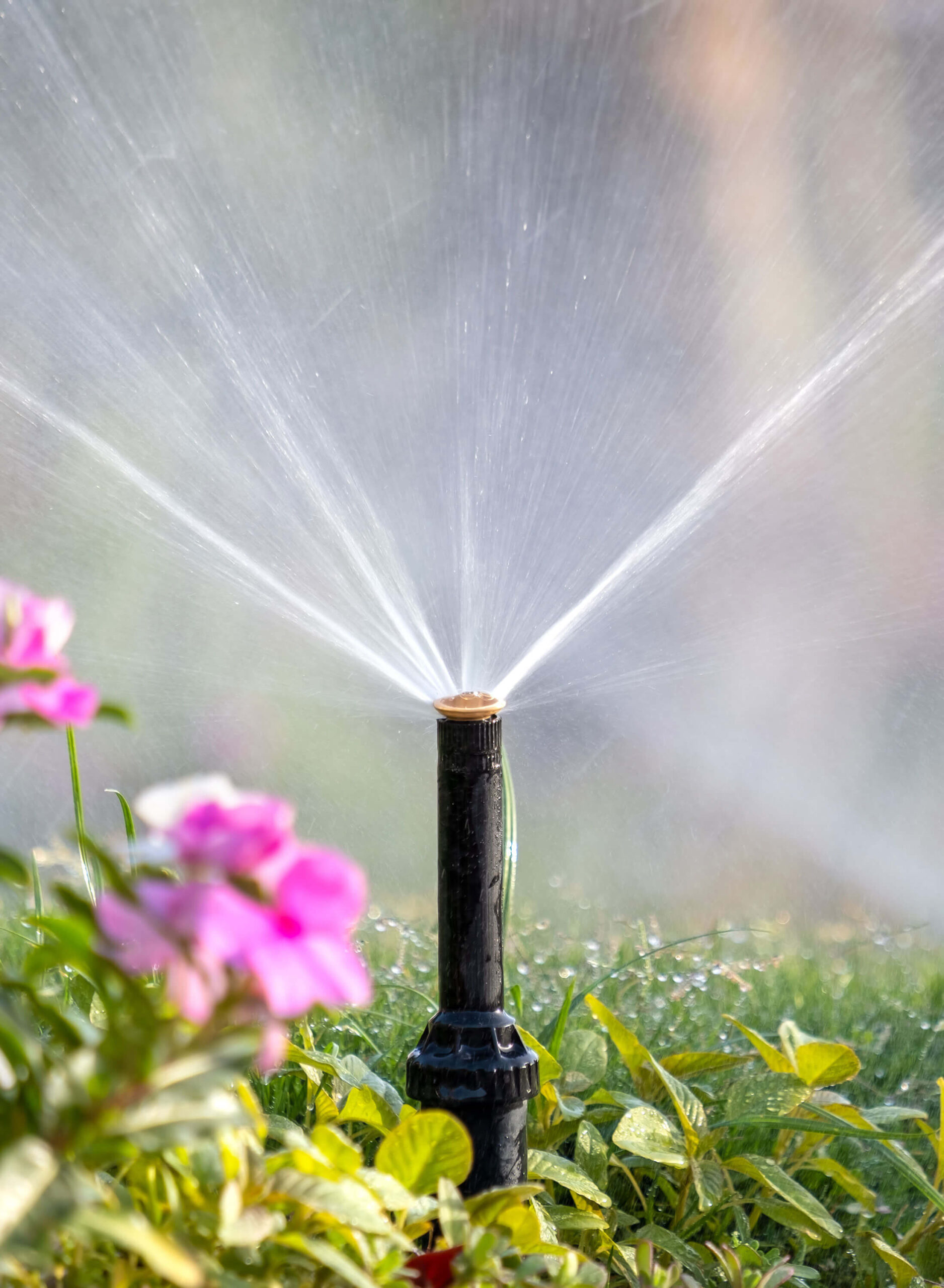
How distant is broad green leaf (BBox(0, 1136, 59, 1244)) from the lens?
48 cm

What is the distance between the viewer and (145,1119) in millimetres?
517

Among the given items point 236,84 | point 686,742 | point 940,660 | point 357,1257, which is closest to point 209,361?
point 236,84

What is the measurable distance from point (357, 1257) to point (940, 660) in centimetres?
286

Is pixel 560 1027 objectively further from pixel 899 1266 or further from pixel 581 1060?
pixel 899 1266

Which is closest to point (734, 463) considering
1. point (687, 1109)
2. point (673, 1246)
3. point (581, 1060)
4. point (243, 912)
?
point (581, 1060)

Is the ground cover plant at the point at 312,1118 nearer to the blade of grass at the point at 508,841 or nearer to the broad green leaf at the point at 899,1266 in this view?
the broad green leaf at the point at 899,1266

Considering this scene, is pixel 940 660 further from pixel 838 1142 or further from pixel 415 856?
pixel 838 1142

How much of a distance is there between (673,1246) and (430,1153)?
0.43 m

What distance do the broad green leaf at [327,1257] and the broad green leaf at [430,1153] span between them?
0.14 meters

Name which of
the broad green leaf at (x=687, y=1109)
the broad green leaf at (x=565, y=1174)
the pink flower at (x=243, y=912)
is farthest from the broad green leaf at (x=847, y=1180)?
the pink flower at (x=243, y=912)

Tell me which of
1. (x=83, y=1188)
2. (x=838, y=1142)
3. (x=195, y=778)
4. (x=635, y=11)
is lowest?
(x=838, y=1142)

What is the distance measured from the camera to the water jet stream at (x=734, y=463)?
1487 mm

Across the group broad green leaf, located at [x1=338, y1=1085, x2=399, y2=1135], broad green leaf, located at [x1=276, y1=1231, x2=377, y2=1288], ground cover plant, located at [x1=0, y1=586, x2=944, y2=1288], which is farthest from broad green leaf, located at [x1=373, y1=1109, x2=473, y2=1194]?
broad green leaf, located at [x1=338, y1=1085, x2=399, y2=1135]

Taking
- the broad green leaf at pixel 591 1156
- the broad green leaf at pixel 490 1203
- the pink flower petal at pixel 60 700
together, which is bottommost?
the broad green leaf at pixel 591 1156
